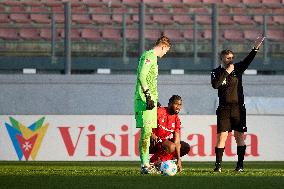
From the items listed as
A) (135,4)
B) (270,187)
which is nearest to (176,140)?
(270,187)

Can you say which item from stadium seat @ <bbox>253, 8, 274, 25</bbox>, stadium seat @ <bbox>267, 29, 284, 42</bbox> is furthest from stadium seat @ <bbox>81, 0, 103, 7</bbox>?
stadium seat @ <bbox>267, 29, 284, 42</bbox>

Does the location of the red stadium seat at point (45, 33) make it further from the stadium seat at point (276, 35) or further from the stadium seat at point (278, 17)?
the stadium seat at point (278, 17)

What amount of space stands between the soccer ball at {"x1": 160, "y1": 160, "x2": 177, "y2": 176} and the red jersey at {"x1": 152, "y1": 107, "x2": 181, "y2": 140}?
3.03 ft

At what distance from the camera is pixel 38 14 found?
17.4m

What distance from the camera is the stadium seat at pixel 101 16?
17711mm

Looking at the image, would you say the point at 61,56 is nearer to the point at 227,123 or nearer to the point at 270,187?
the point at 227,123

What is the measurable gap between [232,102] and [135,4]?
605cm

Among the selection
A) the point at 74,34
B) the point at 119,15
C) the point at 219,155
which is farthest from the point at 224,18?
the point at 219,155

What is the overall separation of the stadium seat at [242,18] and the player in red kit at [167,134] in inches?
244

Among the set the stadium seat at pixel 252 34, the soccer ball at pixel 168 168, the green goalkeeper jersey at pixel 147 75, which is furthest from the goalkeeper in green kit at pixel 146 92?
the stadium seat at pixel 252 34

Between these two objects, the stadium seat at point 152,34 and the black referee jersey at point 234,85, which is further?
the stadium seat at point 152,34

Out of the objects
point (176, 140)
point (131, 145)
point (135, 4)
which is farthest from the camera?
point (135, 4)

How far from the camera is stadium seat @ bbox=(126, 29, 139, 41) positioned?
16781 millimetres

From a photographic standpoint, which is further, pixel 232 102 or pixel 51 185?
pixel 232 102
